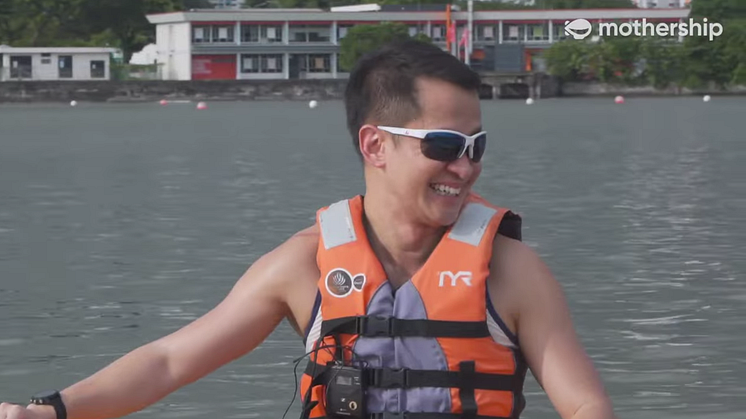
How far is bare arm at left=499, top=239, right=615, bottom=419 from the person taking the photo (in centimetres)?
408

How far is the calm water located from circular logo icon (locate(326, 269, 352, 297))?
5039 millimetres

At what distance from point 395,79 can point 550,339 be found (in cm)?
72

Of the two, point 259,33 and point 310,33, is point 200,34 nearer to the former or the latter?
point 259,33

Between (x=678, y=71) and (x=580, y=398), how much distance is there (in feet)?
440

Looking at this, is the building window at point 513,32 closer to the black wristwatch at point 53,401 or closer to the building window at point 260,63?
the building window at point 260,63

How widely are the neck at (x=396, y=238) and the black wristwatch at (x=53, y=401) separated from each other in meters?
0.87

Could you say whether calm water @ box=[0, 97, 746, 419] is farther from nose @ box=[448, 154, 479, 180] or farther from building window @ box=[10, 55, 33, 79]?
building window @ box=[10, 55, 33, 79]

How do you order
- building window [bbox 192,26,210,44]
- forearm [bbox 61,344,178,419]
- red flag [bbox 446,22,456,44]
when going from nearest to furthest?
forearm [bbox 61,344,178,419] → red flag [bbox 446,22,456,44] → building window [bbox 192,26,210,44]

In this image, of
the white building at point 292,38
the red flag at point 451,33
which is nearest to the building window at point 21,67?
the white building at point 292,38

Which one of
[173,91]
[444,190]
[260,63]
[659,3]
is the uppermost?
[659,3]

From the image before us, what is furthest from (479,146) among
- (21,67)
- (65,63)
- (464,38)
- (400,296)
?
(464,38)

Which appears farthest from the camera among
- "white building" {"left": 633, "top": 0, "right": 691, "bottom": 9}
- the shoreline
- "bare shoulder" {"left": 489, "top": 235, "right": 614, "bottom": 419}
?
"white building" {"left": 633, "top": 0, "right": 691, "bottom": 9}

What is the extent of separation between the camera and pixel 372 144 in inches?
172

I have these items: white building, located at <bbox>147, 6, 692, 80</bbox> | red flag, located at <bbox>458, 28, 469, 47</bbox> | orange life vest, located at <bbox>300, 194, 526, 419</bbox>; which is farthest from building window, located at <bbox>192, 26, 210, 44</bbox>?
orange life vest, located at <bbox>300, 194, 526, 419</bbox>
